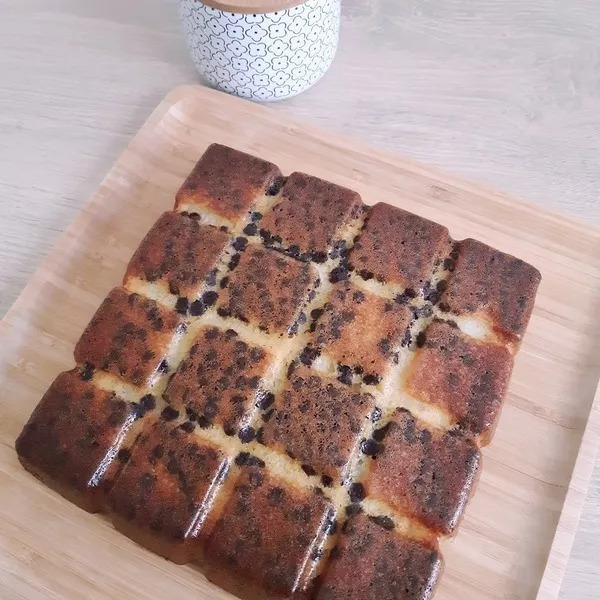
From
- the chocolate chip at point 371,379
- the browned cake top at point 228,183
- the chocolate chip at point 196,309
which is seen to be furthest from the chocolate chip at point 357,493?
the browned cake top at point 228,183

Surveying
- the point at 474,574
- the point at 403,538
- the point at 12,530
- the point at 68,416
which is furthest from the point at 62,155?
the point at 474,574

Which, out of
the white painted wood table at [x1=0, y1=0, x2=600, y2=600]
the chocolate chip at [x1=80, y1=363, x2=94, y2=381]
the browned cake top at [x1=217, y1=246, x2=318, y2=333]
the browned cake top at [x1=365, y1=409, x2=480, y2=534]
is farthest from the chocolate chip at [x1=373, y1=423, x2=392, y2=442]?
the white painted wood table at [x1=0, y1=0, x2=600, y2=600]

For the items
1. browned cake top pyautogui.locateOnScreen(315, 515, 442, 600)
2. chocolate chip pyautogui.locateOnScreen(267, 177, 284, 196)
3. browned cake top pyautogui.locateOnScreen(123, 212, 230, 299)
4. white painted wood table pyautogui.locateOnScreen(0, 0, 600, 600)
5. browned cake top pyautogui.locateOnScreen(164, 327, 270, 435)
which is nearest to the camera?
browned cake top pyautogui.locateOnScreen(315, 515, 442, 600)

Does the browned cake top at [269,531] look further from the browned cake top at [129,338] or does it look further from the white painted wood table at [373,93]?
the white painted wood table at [373,93]

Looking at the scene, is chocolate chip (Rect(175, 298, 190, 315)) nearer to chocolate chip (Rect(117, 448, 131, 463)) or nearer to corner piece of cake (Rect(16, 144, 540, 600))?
corner piece of cake (Rect(16, 144, 540, 600))

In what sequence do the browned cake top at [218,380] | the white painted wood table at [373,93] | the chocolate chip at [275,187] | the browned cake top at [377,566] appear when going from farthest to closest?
the white painted wood table at [373,93], the chocolate chip at [275,187], the browned cake top at [218,380], the browned cake top at [377,566]

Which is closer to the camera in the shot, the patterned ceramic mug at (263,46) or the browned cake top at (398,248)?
the browned cake top at (398,248)
